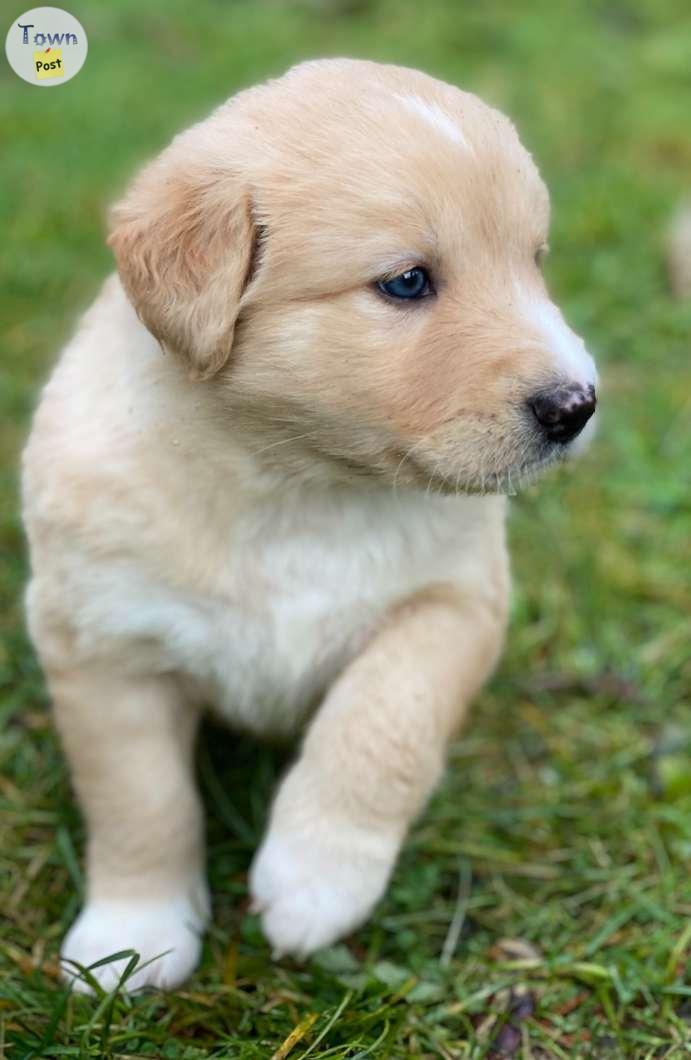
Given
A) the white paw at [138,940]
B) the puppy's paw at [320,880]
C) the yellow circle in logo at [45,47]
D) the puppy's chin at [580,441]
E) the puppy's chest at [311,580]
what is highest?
the yellow circle in logo at [45,47]

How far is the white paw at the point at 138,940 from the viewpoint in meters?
2.85

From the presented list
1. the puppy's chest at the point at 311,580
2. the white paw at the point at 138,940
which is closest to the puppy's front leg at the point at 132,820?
the white paw at the point at 138,940

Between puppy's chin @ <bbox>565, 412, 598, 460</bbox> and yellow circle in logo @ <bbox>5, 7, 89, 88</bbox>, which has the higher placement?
yellow circle in logo @ <bbox>5, 7, 89, 88</bbox>

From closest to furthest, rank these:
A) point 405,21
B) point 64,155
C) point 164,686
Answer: point 164,686, point 64,155, point 405,21

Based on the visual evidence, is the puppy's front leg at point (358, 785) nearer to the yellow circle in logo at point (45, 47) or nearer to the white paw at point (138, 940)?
the white paw at point (138, 940)

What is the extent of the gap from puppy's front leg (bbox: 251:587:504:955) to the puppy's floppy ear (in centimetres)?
74

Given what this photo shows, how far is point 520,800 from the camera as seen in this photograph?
345 cm

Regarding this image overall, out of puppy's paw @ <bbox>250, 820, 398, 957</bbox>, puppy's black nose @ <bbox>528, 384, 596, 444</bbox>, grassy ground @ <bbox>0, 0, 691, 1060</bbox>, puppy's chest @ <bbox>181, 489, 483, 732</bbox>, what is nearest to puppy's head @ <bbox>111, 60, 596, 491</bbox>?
puppy's black nose @ <bbox>528, 384, 596, 444</bbox>

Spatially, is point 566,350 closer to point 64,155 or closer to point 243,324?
point 243,324

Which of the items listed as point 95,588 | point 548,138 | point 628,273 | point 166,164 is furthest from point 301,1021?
point 548,138

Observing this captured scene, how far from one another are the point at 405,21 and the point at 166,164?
299 inches

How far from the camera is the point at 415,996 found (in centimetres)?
280

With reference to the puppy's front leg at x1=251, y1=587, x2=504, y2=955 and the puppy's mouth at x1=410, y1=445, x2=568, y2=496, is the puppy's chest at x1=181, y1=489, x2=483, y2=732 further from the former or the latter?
the puppy's mouth at x1=410, y1=445, x2=568, y2=496

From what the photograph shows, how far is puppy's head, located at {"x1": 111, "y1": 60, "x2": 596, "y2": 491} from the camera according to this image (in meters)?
2.37
